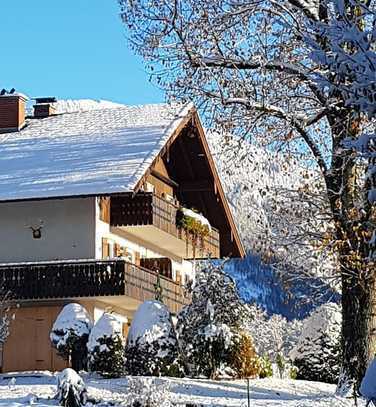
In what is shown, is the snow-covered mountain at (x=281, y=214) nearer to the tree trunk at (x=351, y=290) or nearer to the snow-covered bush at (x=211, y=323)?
the tree trunk at (x=351, y=290)

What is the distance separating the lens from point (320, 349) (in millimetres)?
27078

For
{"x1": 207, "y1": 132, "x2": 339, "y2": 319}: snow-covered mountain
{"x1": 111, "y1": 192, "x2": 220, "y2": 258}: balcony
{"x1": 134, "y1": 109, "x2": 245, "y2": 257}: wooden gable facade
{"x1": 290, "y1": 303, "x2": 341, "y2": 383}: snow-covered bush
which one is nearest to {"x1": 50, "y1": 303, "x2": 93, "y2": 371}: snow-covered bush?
{"x1": 111, "y1": 192, "x2": 220, "y2": 258}: balcony

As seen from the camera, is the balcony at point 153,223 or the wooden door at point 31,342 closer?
the wooden door at point 31,342

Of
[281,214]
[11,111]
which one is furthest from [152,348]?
[11,111]

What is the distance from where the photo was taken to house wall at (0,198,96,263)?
3084 cm

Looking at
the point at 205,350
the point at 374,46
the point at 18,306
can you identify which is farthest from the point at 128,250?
the point at 374,46

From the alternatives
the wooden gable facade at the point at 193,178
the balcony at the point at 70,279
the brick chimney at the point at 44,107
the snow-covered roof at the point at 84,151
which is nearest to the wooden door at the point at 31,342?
the balcony at the point at 70,279

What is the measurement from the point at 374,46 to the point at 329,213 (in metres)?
9.66

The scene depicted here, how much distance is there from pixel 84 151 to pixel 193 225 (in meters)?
4.75

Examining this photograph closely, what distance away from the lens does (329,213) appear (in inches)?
707

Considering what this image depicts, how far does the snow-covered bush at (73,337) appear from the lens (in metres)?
25.6

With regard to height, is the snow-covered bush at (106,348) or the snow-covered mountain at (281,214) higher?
the snow-covered mountain at (281,214)

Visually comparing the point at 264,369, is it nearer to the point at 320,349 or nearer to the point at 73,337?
the point at 320,349

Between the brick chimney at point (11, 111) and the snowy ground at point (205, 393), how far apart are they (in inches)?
615
